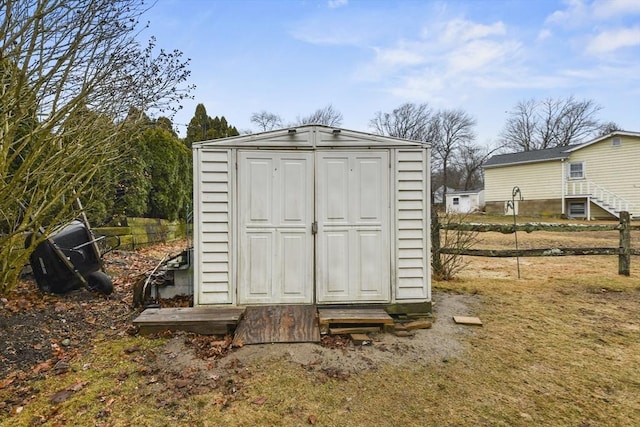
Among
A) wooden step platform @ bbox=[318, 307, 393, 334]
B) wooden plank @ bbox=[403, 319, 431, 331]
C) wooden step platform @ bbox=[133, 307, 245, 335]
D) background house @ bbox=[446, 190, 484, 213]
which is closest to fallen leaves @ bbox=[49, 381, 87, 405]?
wooden step platform @ bbox=[133, 307, 245, 335]

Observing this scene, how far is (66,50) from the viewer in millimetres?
4133

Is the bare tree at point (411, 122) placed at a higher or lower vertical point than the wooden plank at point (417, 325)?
higher

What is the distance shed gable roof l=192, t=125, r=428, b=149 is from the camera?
4086mm

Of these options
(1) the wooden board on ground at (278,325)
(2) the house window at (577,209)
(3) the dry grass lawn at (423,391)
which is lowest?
(3) the dry grass lawn at (423,391)

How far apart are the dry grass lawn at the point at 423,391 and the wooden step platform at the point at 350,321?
675mm

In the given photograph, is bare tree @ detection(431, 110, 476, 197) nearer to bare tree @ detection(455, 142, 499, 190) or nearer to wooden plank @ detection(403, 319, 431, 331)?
bare tree @ detection(455, 142, 499, 190)

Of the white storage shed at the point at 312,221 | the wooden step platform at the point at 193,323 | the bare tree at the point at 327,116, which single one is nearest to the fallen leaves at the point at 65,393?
the wooden step platform at the point at 193,323

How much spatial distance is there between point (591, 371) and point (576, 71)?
64.5 ft

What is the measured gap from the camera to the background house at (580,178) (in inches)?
737

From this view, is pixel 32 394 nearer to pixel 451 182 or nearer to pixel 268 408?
pixel 268 408

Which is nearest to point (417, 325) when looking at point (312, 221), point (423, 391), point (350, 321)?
point (350, 321)

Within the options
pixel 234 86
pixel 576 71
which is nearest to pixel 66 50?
pixel 234 86

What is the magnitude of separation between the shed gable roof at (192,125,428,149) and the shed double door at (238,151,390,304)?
11 centimetres

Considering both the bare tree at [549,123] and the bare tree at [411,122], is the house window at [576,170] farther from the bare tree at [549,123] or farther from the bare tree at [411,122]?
the bare tree at [411,122]
